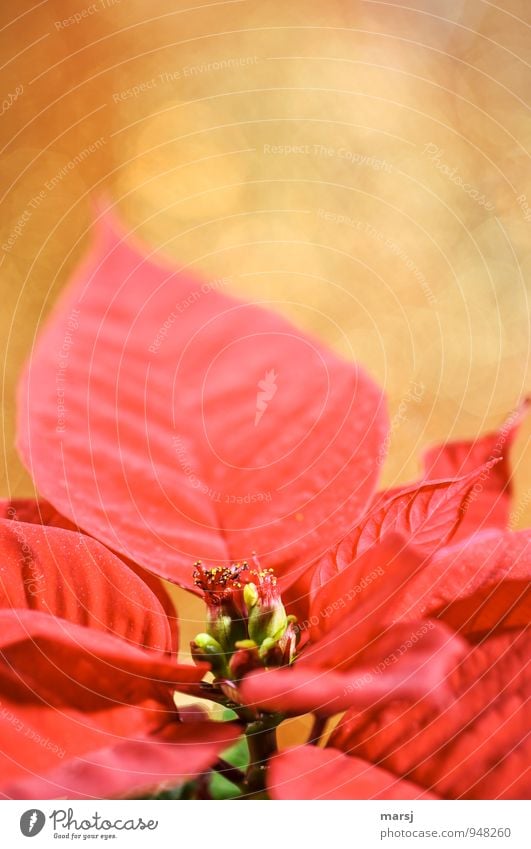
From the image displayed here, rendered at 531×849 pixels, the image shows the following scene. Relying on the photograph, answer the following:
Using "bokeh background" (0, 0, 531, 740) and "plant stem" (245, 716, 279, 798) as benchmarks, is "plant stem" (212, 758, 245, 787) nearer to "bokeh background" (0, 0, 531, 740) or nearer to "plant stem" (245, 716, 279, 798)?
"plant stem" (245, 716, 279, 798)

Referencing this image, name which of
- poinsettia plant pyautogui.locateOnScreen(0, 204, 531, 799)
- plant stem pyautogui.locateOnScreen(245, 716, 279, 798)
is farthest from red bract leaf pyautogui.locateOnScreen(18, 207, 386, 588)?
plant stem pyautogui.locateOnScreen(245, 716, 279, 798)

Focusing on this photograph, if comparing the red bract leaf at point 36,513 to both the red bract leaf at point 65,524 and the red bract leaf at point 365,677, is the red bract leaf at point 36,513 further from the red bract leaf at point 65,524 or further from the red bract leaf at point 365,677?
the red bract leaf at point 365,677

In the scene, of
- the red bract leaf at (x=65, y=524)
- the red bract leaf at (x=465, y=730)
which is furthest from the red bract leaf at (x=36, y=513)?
the red bract leaf at (x=465, y=730)

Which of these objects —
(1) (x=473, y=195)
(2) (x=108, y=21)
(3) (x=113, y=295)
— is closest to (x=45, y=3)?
(2) (x=108, y=21)

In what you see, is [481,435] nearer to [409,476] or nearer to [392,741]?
[409,476]

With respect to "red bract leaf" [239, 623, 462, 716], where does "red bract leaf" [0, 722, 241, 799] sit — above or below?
below

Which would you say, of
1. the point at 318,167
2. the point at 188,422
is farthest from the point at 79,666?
the point at 318,167
